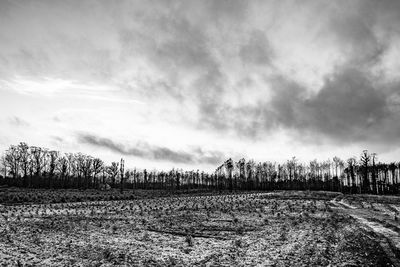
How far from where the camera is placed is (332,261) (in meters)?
10.1

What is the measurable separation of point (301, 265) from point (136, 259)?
20.2 feet

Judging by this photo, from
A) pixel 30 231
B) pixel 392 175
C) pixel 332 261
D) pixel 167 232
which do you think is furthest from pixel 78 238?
pixel 392 175

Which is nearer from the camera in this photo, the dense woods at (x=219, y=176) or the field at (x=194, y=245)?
the field at (x=194, y=245)

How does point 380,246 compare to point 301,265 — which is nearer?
point 301,265

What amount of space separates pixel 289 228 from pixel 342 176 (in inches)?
4687

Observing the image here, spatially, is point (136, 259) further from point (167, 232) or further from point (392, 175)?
point (392, 175)

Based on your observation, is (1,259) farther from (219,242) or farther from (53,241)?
(219,242)

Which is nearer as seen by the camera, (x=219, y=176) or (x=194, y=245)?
(x=194, y=245)

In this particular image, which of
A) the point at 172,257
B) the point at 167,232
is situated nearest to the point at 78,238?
the point at 167,232

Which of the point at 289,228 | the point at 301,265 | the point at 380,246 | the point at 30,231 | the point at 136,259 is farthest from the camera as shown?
the point at 289,228

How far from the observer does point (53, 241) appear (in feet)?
42.9

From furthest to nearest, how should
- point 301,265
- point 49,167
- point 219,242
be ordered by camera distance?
point 49,167
point 219,242
point 301,265

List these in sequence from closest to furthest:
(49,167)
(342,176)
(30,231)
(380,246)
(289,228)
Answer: (380,246) → (30,231) → (289,228) → (49,167) → (342,176)

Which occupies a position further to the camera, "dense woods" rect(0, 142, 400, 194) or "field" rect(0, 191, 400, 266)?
"dense woods" rect(0, 142, 400, 194)
